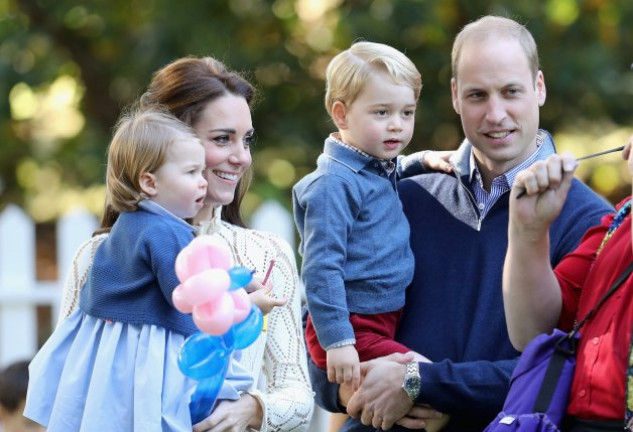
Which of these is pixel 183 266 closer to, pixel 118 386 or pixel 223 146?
pixel 118 386

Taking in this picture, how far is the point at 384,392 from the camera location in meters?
3.59

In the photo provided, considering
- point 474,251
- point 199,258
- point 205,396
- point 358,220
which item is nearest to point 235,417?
point 205,396

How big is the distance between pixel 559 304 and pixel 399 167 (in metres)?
0.93

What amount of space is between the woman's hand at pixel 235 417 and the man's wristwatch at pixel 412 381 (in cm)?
41

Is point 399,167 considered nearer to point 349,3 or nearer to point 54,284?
point 54,284

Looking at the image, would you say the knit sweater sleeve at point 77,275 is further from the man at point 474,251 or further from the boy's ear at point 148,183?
the man at point 474,251

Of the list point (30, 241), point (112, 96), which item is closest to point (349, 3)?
point (112, 96)

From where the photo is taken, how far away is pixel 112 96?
A: 28.6 ft

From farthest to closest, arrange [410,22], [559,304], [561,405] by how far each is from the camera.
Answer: [410,22]
[559,304]
[561,405]

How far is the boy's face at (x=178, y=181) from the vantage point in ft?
11.0

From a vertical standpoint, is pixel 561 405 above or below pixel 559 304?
below

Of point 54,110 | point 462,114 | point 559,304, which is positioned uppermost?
point 54,110

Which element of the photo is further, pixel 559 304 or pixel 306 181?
pixel 306 181

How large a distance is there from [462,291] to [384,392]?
370 mm
